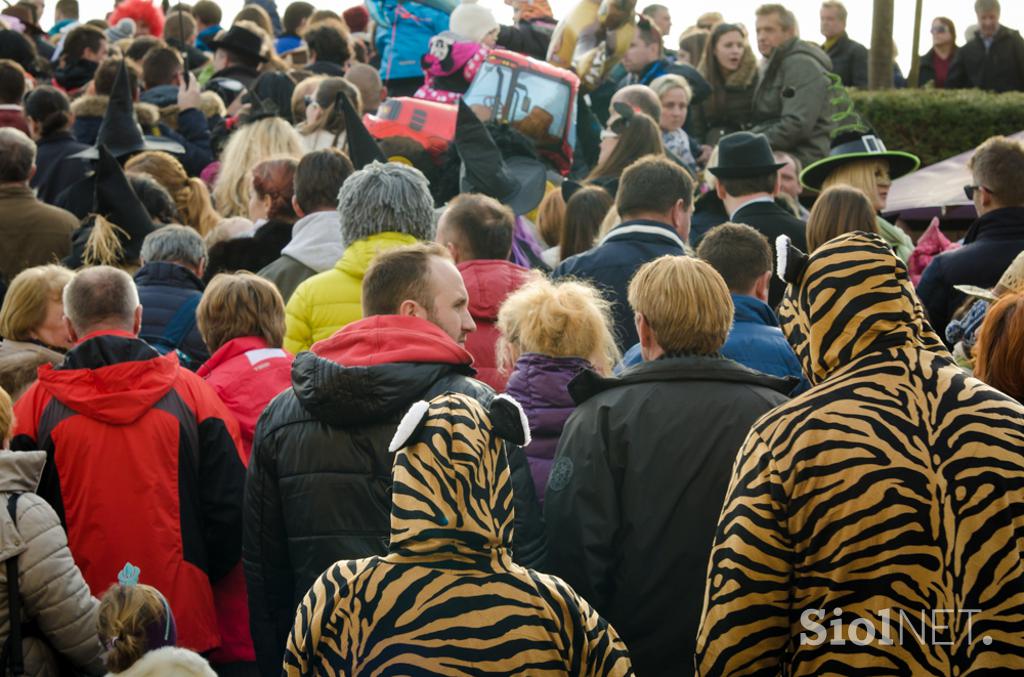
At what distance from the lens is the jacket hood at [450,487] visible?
3.50 metres

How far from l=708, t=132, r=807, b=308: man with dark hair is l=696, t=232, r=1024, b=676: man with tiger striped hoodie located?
3717 millimetres

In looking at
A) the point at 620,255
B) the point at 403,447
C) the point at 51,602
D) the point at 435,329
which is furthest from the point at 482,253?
the point at 403,447

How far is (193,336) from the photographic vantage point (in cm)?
667

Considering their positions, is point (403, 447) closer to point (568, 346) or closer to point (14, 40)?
point (568, 346)

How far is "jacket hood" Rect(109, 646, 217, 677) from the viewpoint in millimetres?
4184

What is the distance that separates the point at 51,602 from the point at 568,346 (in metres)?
1.83

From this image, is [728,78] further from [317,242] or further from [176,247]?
[176,247]

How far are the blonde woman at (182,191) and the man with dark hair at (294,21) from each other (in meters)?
7.00

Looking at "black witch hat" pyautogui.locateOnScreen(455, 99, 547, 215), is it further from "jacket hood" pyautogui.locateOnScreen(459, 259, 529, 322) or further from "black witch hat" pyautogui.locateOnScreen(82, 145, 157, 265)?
"jacket hood" pyautogui.locateOnScreen(459, 259, 529, 322)

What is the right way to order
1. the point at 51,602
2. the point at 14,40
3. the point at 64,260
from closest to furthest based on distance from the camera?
1. the point at 51,602
2. the point at 64,260
3. the point at 14,40

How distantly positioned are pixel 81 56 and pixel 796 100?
6143 mm

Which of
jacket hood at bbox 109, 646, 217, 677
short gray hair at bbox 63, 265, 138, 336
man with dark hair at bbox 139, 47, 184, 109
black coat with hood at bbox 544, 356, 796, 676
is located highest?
man with dark hair at bbox 139, 47, 184, 109

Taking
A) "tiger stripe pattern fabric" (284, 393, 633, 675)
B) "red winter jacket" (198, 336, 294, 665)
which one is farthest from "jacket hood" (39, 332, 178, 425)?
"tiger stripe pattern fabric" (284, 393, 633, 675)

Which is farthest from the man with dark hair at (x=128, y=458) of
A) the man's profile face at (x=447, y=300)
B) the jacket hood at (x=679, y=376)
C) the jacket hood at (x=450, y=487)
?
the jacket hood at (x=450, y=487)
